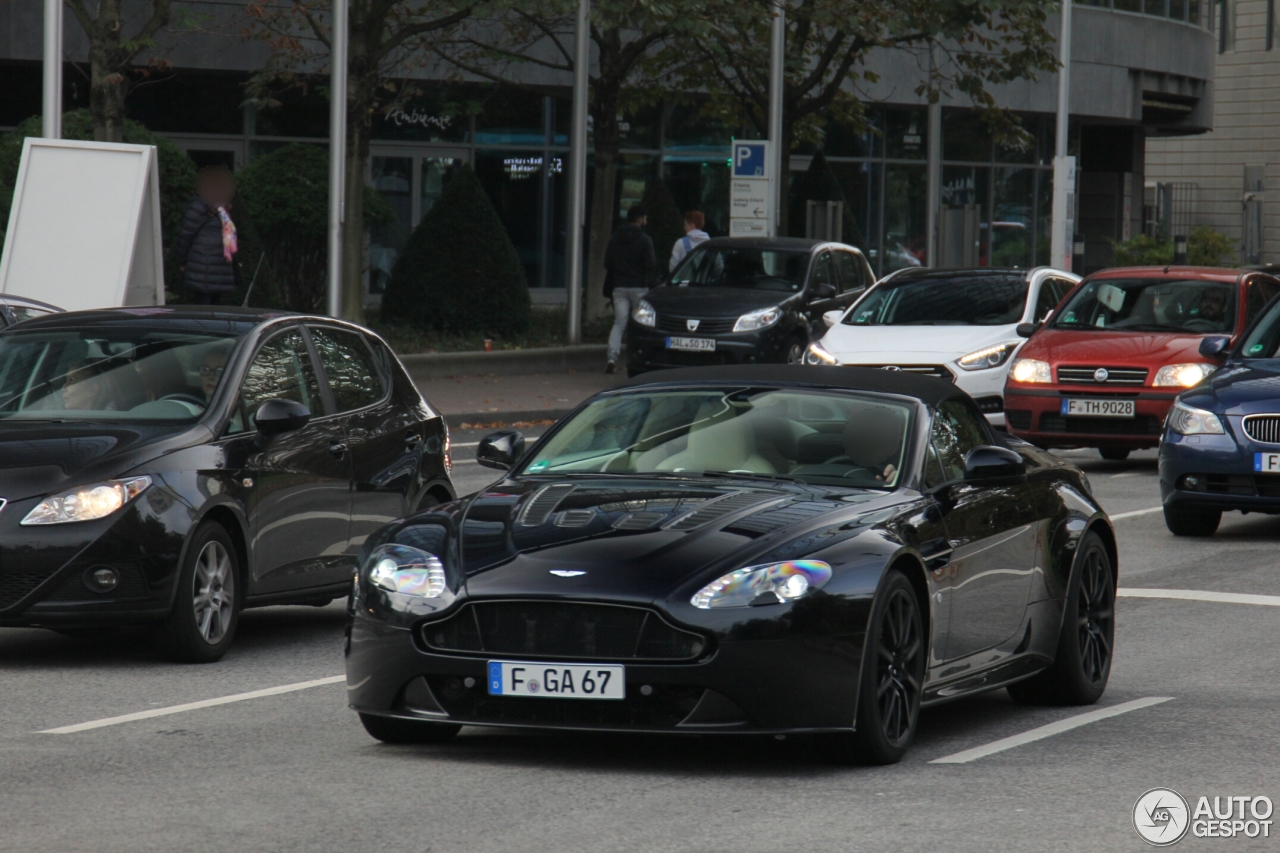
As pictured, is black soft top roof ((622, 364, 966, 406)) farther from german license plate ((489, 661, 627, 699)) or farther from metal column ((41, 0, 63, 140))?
metal column ((41, 0, 63, 140))

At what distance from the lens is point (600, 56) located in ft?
104

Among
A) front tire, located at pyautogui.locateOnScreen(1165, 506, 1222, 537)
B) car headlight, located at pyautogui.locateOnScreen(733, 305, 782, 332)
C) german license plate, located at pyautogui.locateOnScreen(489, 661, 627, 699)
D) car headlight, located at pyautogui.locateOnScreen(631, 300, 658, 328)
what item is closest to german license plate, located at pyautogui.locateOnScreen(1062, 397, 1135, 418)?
front tire, located at pyautogui.locateOnScreen(1165, 506, 1222, 537)

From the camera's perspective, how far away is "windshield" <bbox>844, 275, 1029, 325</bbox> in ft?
67.1

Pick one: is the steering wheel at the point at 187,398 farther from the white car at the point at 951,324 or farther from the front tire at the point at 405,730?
the white car at the point at 951,324

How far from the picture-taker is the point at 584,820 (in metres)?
5.82

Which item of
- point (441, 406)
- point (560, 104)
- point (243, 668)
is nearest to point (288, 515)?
point (243, 668)

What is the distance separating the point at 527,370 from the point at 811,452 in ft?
64.2

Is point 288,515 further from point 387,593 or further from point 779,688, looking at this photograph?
point 779,688

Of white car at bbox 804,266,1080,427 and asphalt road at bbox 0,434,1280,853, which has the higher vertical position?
white car at bbox 804,266,1080,427

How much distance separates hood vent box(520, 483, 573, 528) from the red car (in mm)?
10901

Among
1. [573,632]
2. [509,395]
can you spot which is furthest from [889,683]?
[509,395]

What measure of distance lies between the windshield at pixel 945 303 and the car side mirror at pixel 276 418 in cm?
1195

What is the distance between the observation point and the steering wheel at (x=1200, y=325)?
18.2 metres

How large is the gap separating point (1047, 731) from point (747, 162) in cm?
2251
